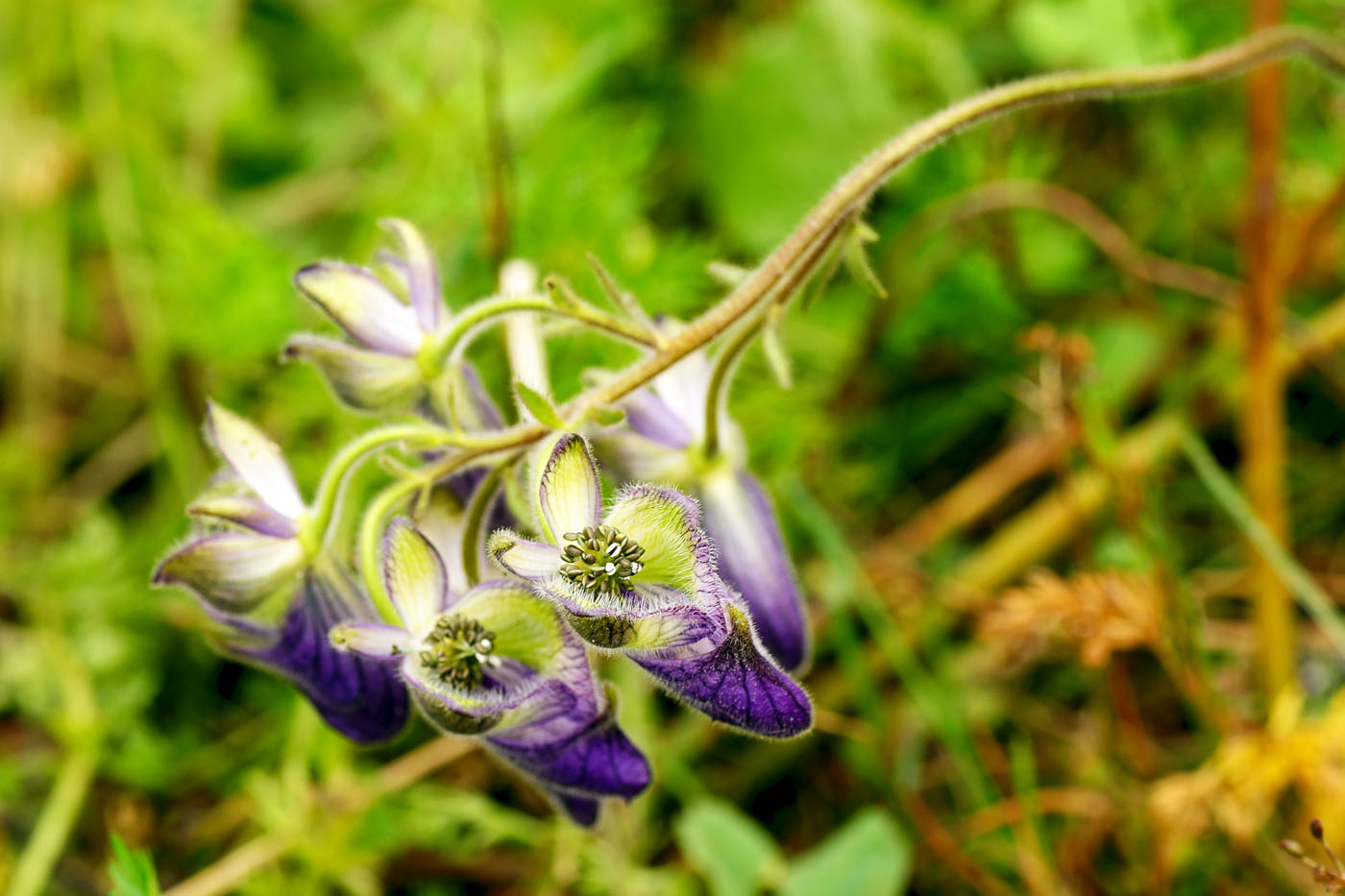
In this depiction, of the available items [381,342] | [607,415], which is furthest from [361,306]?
[607,415]

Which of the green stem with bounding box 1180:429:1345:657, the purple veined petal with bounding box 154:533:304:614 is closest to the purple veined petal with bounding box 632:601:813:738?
the purple veined petal with bounding box 154:533:304:614

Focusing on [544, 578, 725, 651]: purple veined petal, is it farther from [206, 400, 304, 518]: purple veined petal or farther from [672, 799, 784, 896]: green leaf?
[672, 799, 784, 896]: green leaf

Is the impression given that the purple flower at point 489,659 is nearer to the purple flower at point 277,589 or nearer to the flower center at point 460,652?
the flower center at point 460,652

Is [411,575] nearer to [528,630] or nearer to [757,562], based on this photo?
[528,630]

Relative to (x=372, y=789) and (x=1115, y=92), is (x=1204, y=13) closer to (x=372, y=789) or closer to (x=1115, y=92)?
(x=1115, y=92)

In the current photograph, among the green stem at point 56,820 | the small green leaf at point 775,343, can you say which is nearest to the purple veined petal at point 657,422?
the small green leaf at point 775,343

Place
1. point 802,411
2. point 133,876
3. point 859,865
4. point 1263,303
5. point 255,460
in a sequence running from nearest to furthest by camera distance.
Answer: point 133,876, point 255,460, point 859,865, point 1263,303, point 802,411
